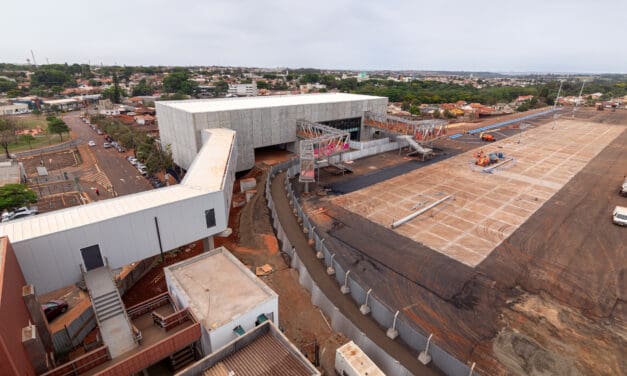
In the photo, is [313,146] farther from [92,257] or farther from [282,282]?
[92,257]

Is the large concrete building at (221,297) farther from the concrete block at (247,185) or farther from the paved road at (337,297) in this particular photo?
the concrete block at (247,185)

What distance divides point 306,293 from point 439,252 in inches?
569

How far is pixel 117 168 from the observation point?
64375mm

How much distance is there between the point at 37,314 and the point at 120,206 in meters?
7.56

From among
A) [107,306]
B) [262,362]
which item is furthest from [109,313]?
[262,362]

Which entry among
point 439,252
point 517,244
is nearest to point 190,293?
point 439,252

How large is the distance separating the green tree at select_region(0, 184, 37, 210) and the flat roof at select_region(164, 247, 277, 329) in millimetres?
36706

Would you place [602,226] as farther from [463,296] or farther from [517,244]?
[463,296]

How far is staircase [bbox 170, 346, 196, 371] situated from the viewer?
1819 cm

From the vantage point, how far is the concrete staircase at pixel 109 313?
1692 cm

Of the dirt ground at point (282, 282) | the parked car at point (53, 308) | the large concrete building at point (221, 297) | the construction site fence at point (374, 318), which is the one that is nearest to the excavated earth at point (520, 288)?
the construction site fence at point (374, 318)

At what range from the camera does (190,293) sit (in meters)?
19.3

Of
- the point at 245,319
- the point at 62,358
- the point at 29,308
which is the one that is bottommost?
the point at 62,358

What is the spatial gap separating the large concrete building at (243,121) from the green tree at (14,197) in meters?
20.2
